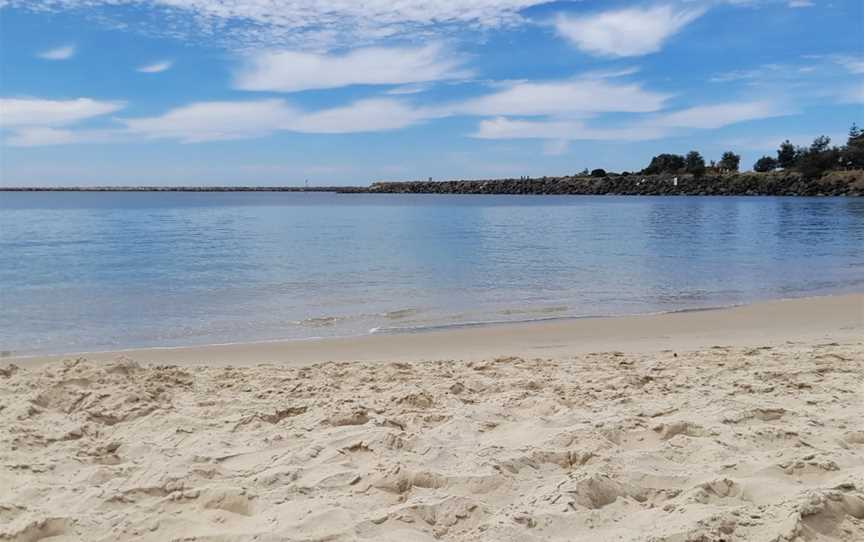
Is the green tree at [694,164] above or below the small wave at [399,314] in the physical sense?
above

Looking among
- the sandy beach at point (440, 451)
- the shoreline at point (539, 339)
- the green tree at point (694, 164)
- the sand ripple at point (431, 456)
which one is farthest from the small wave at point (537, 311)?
the green tree at point (694, 164)

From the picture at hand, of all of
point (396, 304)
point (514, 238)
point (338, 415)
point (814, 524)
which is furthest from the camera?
point (514, 238)

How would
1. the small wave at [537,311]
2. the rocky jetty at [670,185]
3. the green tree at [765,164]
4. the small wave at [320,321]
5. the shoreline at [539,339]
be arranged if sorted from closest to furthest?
the shoreline at [539,339]
the small wave at [320,321]
the small wave at [537,311]
the rocky jetty at [670,185]
the green tree at [765,164]

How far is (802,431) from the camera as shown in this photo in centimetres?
403

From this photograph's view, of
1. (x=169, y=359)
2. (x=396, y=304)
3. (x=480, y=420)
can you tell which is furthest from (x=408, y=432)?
(x=396, y=304)

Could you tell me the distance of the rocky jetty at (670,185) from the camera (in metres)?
73.0

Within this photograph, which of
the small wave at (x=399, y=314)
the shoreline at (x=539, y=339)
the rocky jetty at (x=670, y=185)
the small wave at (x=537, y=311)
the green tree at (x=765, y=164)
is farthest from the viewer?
the green tree at (x=765, y=164)

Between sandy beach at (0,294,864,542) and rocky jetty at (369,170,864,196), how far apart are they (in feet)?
244

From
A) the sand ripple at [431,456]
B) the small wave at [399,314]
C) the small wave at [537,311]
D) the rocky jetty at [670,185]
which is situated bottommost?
the small wave at [537,311]

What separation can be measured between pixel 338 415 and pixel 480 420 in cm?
92

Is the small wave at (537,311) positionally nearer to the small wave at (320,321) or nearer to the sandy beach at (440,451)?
the small wave at (320,321)

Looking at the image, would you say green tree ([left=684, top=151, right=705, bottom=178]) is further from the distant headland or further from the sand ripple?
the sand ripple

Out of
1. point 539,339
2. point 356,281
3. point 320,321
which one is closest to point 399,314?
point 320,321

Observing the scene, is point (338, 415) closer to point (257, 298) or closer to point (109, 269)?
point (257, 298)
